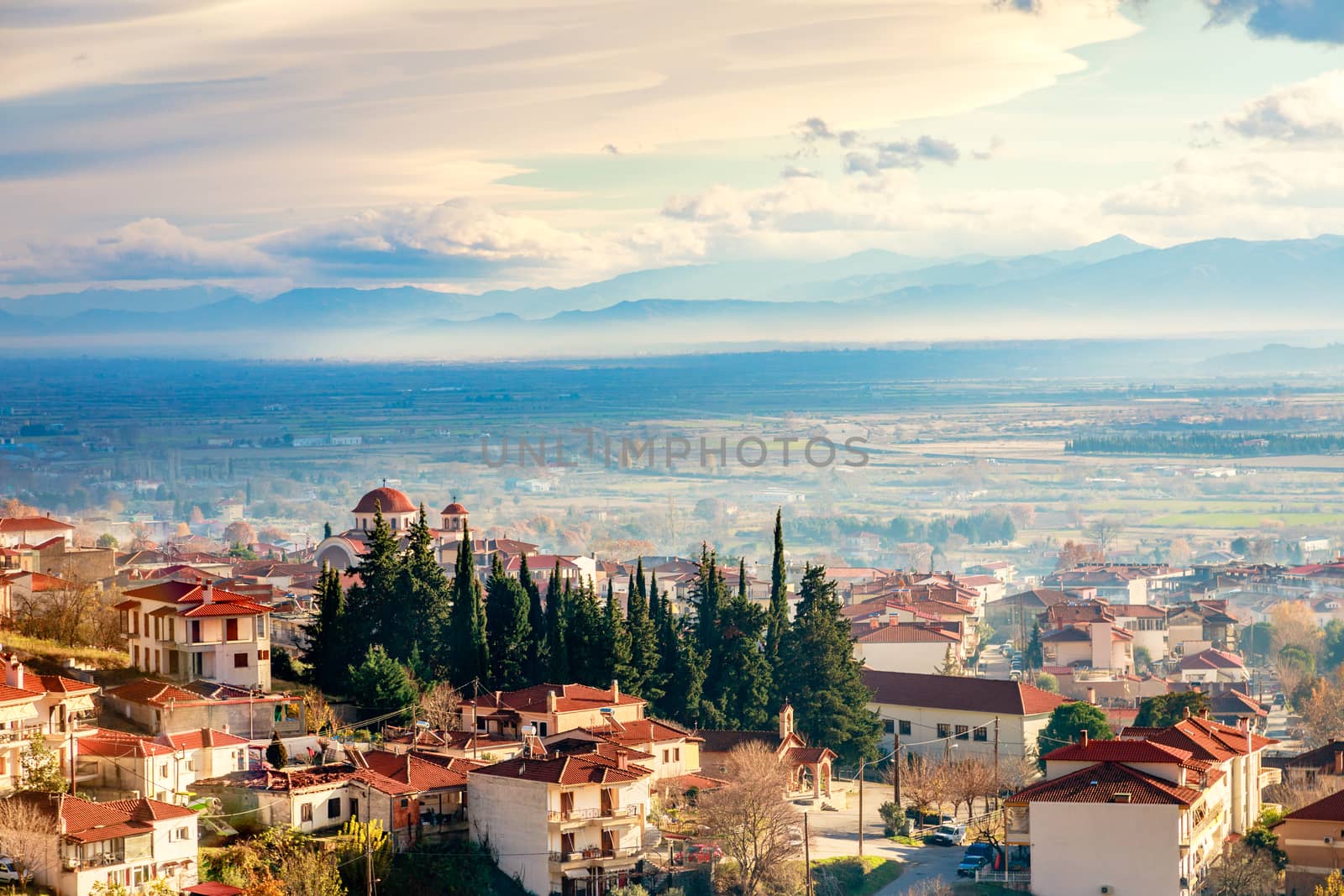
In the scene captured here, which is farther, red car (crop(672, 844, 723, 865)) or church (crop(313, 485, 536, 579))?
church (crop(313, 485, 536, 579))

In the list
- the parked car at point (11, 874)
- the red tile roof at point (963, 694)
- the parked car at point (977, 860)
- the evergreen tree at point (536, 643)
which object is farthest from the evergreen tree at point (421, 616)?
the parked car at point (11, 874)

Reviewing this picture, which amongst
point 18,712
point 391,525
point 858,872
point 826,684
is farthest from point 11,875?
point 391,525

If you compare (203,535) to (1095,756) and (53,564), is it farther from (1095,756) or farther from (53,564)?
(1095,756)

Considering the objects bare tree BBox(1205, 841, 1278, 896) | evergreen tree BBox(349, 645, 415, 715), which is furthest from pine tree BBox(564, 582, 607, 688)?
bare tree BBox(1205, 841, 1278, 896)

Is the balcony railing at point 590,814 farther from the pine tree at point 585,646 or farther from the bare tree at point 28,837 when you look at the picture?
the pine tree at point 585,646

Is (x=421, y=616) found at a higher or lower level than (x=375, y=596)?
lower

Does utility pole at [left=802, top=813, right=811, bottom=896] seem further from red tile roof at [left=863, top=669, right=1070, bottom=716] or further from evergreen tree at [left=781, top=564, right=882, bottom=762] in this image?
red tile roof at [left=863, top=669, right=1070, bottom=716]

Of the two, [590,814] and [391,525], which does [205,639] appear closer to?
[590,814]
